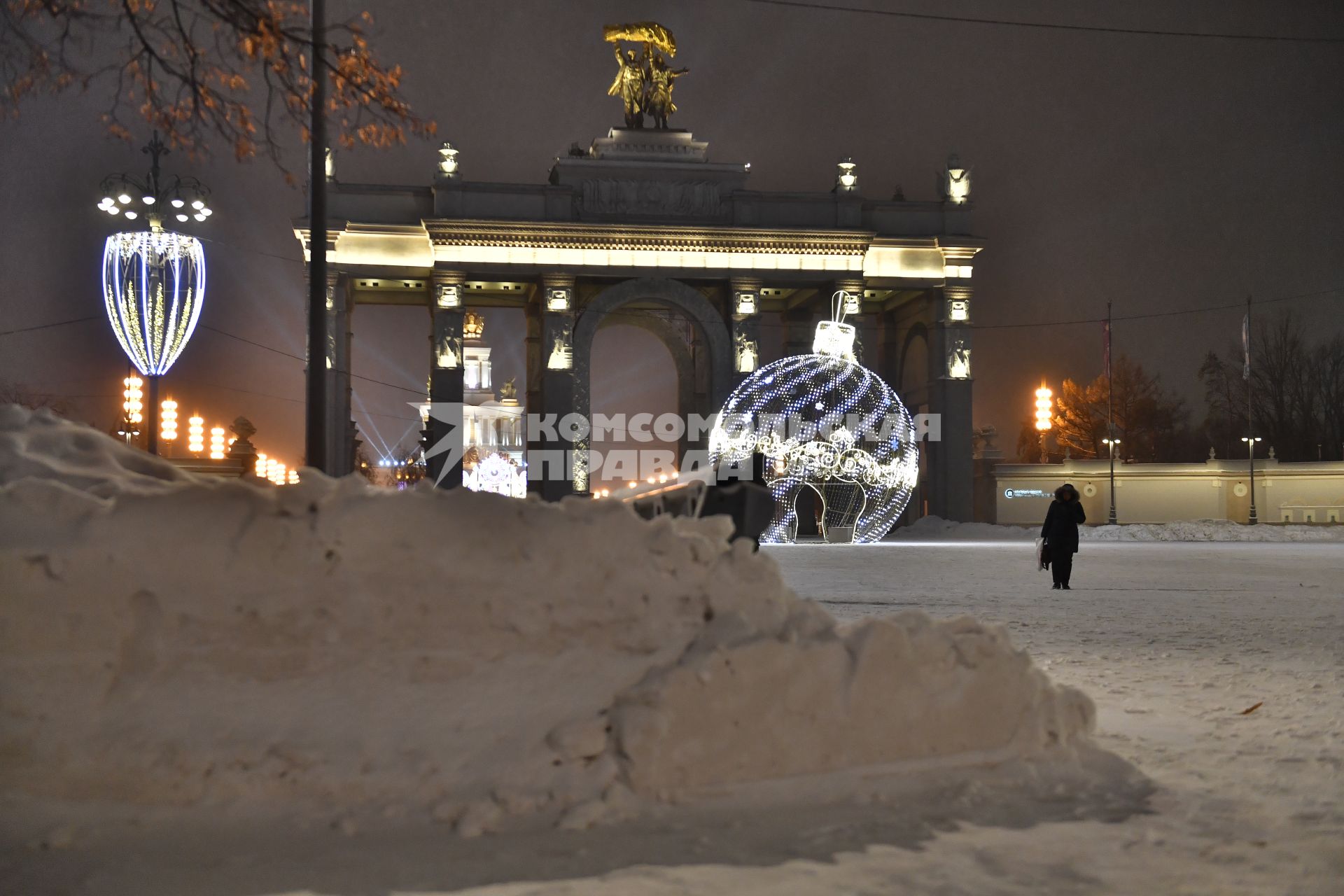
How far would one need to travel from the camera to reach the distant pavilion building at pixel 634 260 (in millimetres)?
43000

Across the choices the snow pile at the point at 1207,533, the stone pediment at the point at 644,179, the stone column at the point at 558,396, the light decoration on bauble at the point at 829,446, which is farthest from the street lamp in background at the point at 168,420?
the snow pile at the point at 1207,533

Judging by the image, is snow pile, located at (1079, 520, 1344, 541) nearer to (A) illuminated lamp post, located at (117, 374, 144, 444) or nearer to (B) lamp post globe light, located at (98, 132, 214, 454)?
(B) lamp post globe light, located at (98, 132, 214, 454)

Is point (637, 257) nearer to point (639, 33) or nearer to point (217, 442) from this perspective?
point (639, 33)

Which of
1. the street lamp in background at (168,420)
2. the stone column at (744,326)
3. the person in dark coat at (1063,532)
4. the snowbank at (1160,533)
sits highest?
the stone column at (744,326)

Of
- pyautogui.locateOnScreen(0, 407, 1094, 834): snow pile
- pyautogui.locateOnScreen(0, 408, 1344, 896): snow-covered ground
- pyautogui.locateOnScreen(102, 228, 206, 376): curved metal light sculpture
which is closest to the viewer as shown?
pyautogui.locateOnScreen(0, 408, 1344, 896): snow-covered ground

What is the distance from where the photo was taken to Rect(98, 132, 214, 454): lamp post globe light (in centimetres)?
2105

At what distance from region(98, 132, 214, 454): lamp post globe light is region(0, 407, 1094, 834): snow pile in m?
17.2

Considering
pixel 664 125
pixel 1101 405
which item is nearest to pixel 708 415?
pixel 664 125

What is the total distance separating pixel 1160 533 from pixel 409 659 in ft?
116

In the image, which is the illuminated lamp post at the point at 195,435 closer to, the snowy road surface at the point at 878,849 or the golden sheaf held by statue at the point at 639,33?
the golden sheaf held by statue at the point at 639,33

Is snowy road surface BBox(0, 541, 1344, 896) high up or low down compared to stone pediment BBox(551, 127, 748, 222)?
down

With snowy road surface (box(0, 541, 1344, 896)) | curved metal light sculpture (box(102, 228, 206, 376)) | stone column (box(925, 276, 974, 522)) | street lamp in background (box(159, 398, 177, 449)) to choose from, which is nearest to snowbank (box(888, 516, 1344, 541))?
stone column (box(925, 276, 974, 522))

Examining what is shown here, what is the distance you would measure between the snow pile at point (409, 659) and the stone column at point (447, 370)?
37.5 meters

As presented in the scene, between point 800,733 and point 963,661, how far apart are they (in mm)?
904
